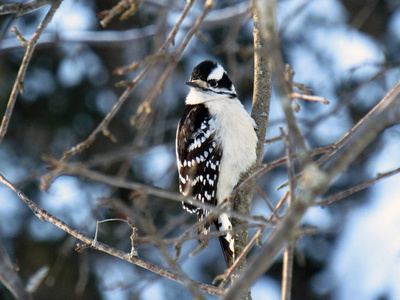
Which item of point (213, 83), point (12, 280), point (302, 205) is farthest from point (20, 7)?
point (302, 205)

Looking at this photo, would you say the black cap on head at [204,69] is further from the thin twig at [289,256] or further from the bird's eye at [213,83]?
the thin twig at [289,256]

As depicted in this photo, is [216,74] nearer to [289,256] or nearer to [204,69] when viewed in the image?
[204,69]

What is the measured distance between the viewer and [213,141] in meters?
5.28

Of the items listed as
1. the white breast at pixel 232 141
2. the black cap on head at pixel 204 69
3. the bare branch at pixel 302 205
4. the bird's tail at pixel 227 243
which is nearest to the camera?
the bare branch at pixel 302 205

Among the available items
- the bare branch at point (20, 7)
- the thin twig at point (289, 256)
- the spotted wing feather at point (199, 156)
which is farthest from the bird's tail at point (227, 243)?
the bare branch at point (20, 7)

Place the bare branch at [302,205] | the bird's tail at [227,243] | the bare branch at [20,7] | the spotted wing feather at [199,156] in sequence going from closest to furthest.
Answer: the bare branch at [302,205], the bare branch at [20,7], the bird's tail at [227,243], the spotted wing feather at [199,156]

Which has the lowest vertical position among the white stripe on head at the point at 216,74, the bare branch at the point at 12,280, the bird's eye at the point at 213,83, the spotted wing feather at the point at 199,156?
the bare branch at the point at 12,280

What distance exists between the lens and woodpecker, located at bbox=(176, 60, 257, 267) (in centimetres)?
505

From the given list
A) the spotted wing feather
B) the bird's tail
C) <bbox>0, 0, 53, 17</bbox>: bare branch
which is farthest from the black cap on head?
<bbox>0, 0, 53, 17</bbox>: bare branch

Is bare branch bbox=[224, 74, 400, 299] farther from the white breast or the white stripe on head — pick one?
the white stripe on head

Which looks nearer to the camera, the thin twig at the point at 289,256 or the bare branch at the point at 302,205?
the bare branch at the point at 302,205

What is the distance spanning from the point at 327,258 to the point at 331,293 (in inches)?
21.2

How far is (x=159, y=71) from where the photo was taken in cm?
493

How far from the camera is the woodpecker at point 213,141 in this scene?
505 cm
